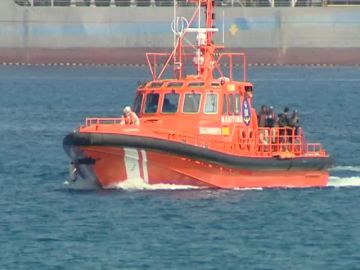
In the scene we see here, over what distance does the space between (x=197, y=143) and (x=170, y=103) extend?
1.05m

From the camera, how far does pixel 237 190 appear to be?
2812cm

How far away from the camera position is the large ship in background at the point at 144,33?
77.6m

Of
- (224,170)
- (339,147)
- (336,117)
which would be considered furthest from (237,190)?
(336,117)

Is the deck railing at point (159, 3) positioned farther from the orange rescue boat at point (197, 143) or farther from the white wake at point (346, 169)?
the orange rescue boat at point (197, 143)

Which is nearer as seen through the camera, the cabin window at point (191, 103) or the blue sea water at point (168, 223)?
the blue sea water at point (168, 223)

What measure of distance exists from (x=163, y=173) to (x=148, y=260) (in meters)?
5.61

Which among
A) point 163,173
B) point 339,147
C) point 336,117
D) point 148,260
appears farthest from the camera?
point 336,117

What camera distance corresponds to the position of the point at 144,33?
257ft

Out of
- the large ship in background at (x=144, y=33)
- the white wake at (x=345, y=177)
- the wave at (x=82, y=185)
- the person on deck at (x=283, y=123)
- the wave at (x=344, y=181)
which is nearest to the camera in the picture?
the wave at (x=82, y=185)

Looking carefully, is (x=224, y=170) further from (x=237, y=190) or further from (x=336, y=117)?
(x=336, y=117)

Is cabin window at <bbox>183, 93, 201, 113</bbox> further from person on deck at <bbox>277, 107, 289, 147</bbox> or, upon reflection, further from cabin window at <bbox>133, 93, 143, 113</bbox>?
person on deck at <bbox>277, 107, 289, 147</bbox>

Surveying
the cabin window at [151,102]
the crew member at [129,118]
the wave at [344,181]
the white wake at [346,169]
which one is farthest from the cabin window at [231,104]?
the white wake at [346,169]

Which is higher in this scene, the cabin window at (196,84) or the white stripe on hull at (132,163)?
the cabin window at (196,84)

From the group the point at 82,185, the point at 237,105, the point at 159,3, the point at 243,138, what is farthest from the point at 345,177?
the point at 159,3
